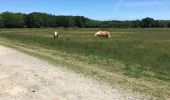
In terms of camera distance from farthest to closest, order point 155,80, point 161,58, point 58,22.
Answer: point 58,22 < point 161,58 < point 155,80

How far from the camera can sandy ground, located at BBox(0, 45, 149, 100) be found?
904 cm

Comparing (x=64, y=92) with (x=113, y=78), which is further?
(x=113, y=78)

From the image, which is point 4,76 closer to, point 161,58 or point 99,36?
point 161,58

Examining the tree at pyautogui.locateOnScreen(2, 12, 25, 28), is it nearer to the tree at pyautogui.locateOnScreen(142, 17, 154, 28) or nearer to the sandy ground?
the tree at pyautogui.locateOnScreen(142, 17, 154, 28)

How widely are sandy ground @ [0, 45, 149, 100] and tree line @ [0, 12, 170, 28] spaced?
144m

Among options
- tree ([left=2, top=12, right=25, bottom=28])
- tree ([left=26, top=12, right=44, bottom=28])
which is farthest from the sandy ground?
tree ([left=26, top=12, right=44, bottom=28])

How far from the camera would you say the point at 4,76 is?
12.9 meters

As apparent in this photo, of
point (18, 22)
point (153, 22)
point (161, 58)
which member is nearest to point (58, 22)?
point (18, 22)

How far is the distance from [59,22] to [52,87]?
16330 centimetres

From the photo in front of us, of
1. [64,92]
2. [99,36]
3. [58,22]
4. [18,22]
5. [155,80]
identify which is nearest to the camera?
[64,92]

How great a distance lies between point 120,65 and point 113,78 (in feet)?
13.3

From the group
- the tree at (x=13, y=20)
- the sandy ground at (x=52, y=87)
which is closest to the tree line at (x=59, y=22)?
the tree at (x=13, y=20)

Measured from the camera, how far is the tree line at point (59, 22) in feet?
522

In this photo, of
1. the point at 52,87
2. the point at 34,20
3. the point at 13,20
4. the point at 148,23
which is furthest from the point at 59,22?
the point at 52,87
